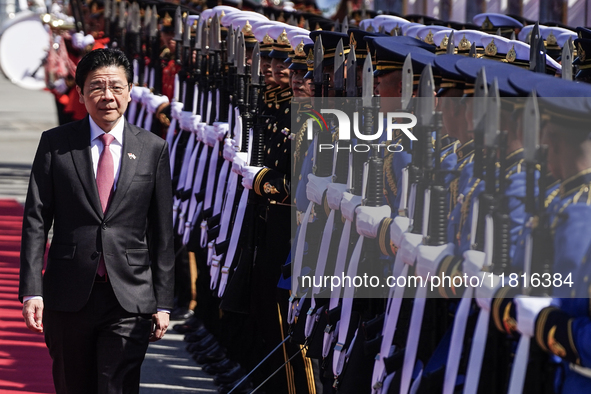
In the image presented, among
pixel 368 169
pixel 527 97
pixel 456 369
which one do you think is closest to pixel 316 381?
pixel 368 169

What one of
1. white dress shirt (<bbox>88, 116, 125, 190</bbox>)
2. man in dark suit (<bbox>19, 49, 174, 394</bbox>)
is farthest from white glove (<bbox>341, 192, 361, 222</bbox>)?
white dress shirt (<bbox>88, 116, 125, 190</bbox>)

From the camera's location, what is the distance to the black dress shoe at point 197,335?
625 cm

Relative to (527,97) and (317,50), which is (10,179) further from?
(527,97)

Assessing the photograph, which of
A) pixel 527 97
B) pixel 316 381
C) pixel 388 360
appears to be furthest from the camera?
pixel 316 381

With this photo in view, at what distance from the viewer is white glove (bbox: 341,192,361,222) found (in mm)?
3441

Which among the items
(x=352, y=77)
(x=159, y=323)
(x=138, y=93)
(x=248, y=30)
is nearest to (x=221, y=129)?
(x=248, y=30)

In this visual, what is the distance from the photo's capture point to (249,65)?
5383 mm

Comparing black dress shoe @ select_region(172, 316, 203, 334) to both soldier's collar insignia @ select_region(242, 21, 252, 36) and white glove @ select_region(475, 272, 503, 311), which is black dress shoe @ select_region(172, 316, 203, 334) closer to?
soldier's collar insignia @ select_region(242, 21, 252, 36)

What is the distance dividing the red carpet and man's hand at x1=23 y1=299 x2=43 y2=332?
5.63ft

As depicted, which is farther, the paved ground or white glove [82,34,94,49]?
white glove [82,34,94,49]

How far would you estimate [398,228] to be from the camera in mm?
3045

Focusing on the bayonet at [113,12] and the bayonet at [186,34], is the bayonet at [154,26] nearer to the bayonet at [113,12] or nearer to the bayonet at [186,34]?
the bayonet at [186,34]

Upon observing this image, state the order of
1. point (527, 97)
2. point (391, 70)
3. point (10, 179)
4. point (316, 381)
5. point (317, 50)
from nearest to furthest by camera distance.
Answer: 1. point (527, 97)
2. point (391, 70)
3. point (317, 50)
4. point (316, 381)
5. point (10, 179)

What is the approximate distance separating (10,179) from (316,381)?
9078 millimetres
